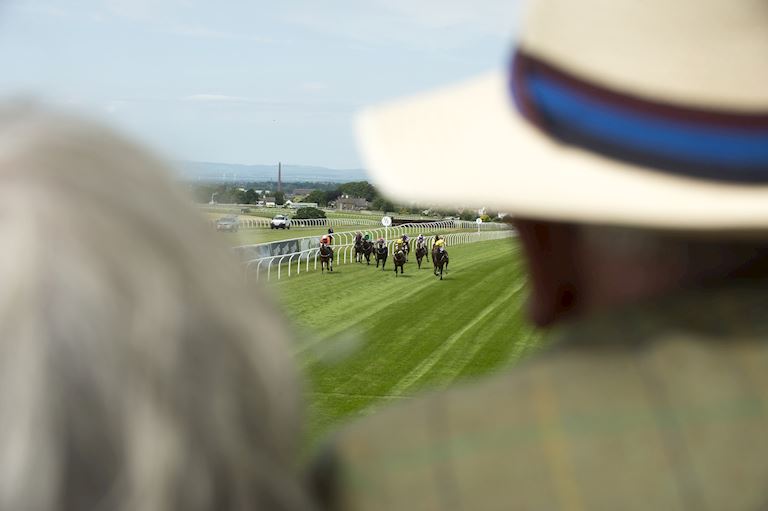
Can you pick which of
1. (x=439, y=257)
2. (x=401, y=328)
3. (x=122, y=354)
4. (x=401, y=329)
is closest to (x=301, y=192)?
(x=439, y=257)

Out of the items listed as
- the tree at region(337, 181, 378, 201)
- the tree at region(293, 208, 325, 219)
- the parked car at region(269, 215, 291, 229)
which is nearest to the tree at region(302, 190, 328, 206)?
the tree at region(337, 181, 378, 201)

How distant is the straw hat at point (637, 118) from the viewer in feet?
3.67

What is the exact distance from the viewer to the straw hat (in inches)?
44.0

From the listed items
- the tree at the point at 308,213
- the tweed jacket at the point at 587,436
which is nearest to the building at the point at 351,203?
the tree at the point at 308,213

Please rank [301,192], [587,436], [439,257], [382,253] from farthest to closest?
1. [301,192]
2. [382,253]
3. [439,257]
4. [587,436]

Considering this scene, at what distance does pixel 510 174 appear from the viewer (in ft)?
4.14

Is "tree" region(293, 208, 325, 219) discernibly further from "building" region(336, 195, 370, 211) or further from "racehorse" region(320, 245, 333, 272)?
"racehorse" region(320, 245, 333, 272)

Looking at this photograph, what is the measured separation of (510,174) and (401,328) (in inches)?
782

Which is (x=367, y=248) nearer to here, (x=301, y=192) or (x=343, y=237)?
(x=343, y=237)

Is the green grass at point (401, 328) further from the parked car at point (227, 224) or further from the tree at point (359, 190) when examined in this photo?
the tree at point (359, 190)

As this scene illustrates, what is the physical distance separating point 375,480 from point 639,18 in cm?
61

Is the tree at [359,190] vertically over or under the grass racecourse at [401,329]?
over

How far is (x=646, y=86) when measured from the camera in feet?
3.75

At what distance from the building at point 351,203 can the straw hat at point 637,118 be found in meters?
128
